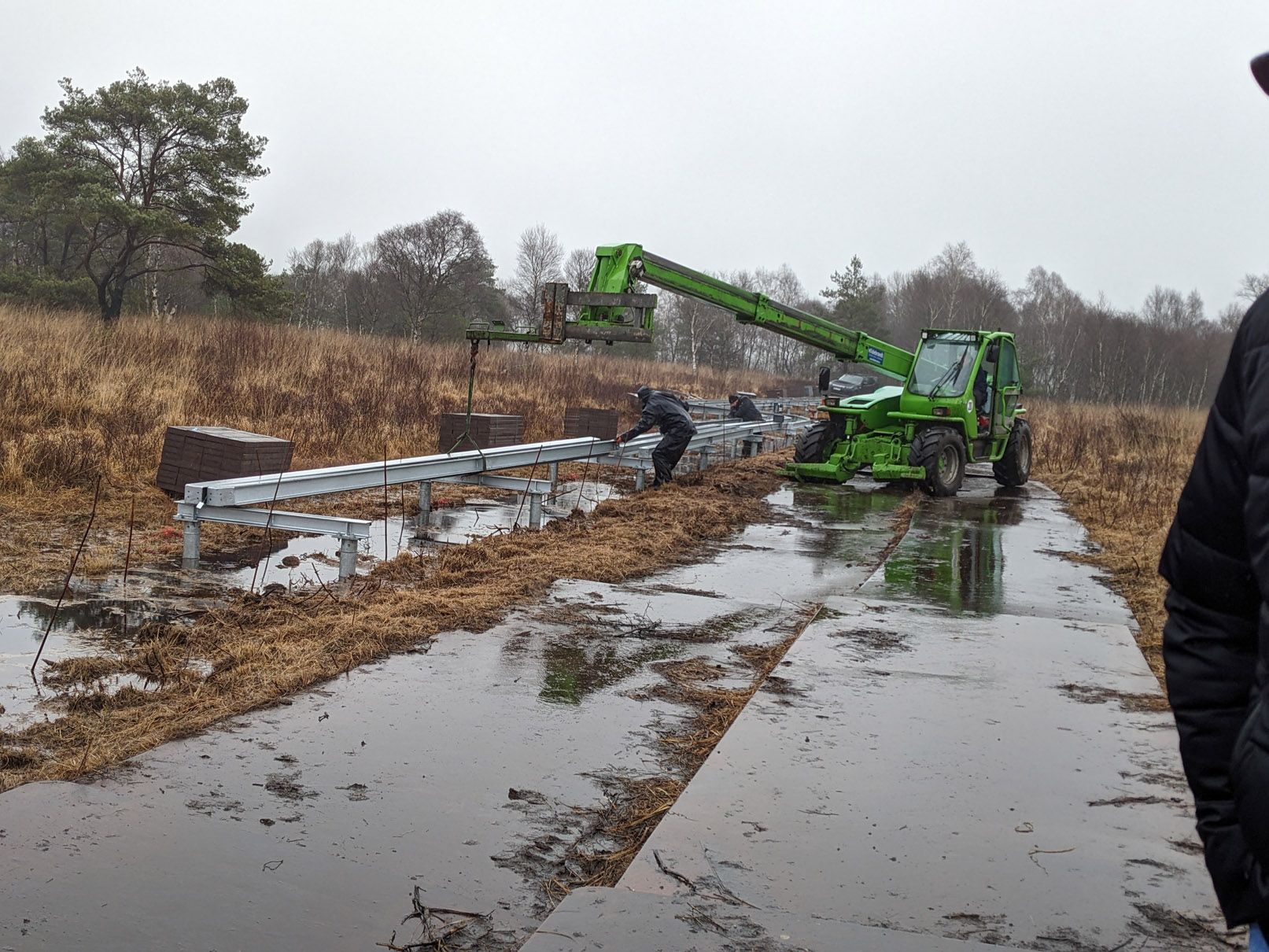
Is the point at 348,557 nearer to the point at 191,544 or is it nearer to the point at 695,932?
the point at 191,544

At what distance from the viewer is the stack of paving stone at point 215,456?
10375 mm

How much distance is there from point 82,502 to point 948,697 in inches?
326

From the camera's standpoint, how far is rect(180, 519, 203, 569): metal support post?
336 inches

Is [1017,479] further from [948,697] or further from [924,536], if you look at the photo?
[948,697]

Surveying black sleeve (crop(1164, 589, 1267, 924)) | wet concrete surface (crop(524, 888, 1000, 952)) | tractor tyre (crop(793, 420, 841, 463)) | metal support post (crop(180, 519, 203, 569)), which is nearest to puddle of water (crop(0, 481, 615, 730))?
metal support post (crop(180, 519, 203, 569))

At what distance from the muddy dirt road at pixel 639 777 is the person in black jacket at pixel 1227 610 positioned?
166cm

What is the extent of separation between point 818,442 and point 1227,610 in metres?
15.5

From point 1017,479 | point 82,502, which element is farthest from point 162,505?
point 1017,479

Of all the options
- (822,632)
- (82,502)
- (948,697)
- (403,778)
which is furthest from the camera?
(82,502)

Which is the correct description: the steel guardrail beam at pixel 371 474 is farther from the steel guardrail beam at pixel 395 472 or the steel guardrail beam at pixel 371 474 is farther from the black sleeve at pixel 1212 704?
the black sleeve at pixel 1212 704

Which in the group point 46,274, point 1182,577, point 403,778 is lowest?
point 403,778

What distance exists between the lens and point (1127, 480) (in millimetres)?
19656

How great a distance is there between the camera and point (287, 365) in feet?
69.3

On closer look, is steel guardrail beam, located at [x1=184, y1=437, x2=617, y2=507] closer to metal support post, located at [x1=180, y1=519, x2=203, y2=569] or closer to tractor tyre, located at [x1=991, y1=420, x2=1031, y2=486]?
metal support post, located at [x1=180, y1=519, x2=203, y2=569]
